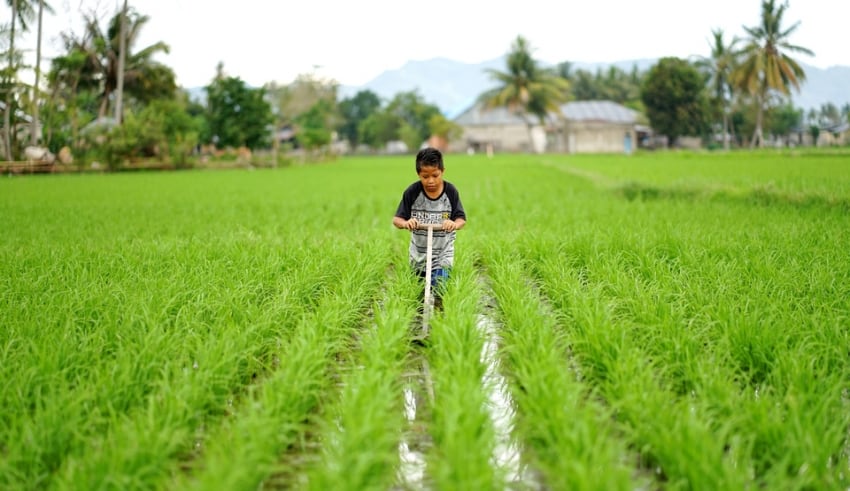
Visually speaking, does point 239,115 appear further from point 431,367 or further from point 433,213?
point 431,367

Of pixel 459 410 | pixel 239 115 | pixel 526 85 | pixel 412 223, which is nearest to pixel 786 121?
pixel 526 85

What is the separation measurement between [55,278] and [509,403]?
126 inches

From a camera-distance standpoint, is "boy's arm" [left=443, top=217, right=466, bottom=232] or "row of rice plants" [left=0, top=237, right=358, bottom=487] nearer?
"row of rice plants" [left=0, top=237, right=358, bottom=487]

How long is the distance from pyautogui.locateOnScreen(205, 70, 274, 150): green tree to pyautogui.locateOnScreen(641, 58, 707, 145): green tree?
21880 mm

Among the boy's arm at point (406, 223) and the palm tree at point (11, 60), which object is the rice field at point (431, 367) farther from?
the palm tree at point (11, 60)

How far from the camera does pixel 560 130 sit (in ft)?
156

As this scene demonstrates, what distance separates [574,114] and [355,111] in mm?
27369

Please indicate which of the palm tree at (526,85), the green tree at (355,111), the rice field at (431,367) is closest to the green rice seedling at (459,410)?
the rice field at (431,367)

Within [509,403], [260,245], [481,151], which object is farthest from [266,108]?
[509,403]

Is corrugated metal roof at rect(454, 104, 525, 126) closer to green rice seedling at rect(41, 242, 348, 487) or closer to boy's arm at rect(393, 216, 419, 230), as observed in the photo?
boy's arm at rect(393, 216, 419, 230)

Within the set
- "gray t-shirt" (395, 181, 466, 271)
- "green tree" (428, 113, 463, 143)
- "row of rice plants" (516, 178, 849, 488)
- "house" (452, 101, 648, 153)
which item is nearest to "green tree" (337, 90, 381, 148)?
"green tree" (428, 113, 463, 143)

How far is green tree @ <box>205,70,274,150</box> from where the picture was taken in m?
31.0

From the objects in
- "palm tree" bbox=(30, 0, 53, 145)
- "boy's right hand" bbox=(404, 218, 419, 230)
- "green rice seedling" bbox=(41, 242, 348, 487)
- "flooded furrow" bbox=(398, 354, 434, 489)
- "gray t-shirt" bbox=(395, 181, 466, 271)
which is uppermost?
"palm tree" bbox=(30, 0, 53, 145)

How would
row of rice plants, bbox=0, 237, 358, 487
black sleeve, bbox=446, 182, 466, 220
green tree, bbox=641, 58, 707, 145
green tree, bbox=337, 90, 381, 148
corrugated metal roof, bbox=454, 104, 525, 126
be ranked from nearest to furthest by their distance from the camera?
row of rice plants, bbox=0, 237, 358, 487, black sleeve, bbox=446, 182, 466, 220, green tree, bbox=641, 58, 707, 145, corrugated metal roof, bbox=454, 104, 525, 126, green tree, bbox=337, 90, 381, 148
